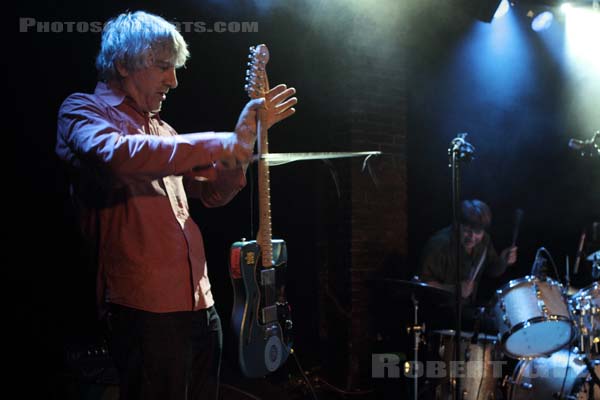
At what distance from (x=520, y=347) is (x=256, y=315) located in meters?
2.66

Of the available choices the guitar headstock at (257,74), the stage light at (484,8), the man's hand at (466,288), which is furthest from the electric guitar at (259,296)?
the stage light at (484,8)

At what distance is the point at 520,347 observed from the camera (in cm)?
428

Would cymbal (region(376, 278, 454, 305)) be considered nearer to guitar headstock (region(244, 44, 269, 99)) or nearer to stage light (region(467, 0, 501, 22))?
guitar headstock (region(244, 44, 269, 99))

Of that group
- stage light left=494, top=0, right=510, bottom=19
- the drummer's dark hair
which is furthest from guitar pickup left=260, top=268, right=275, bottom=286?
stage light left=494, top=0, right=510, bottom=19

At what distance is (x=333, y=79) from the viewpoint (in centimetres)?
477

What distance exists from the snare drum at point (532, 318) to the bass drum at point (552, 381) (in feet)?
0.63

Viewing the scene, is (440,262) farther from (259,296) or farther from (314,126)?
(259,296)

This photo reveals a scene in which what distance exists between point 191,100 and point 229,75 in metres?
0.37

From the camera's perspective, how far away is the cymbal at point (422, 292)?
13.3 ft

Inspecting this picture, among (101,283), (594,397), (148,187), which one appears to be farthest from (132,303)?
(594,397)

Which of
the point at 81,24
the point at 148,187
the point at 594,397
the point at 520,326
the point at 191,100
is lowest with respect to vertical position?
the point at 594,397

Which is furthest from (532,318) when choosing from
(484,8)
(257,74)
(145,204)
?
(145,204)

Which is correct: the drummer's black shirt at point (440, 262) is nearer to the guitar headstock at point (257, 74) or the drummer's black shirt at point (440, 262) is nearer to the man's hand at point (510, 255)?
the man's hand at point (510, 255)

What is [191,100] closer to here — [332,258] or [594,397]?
[332,258]
